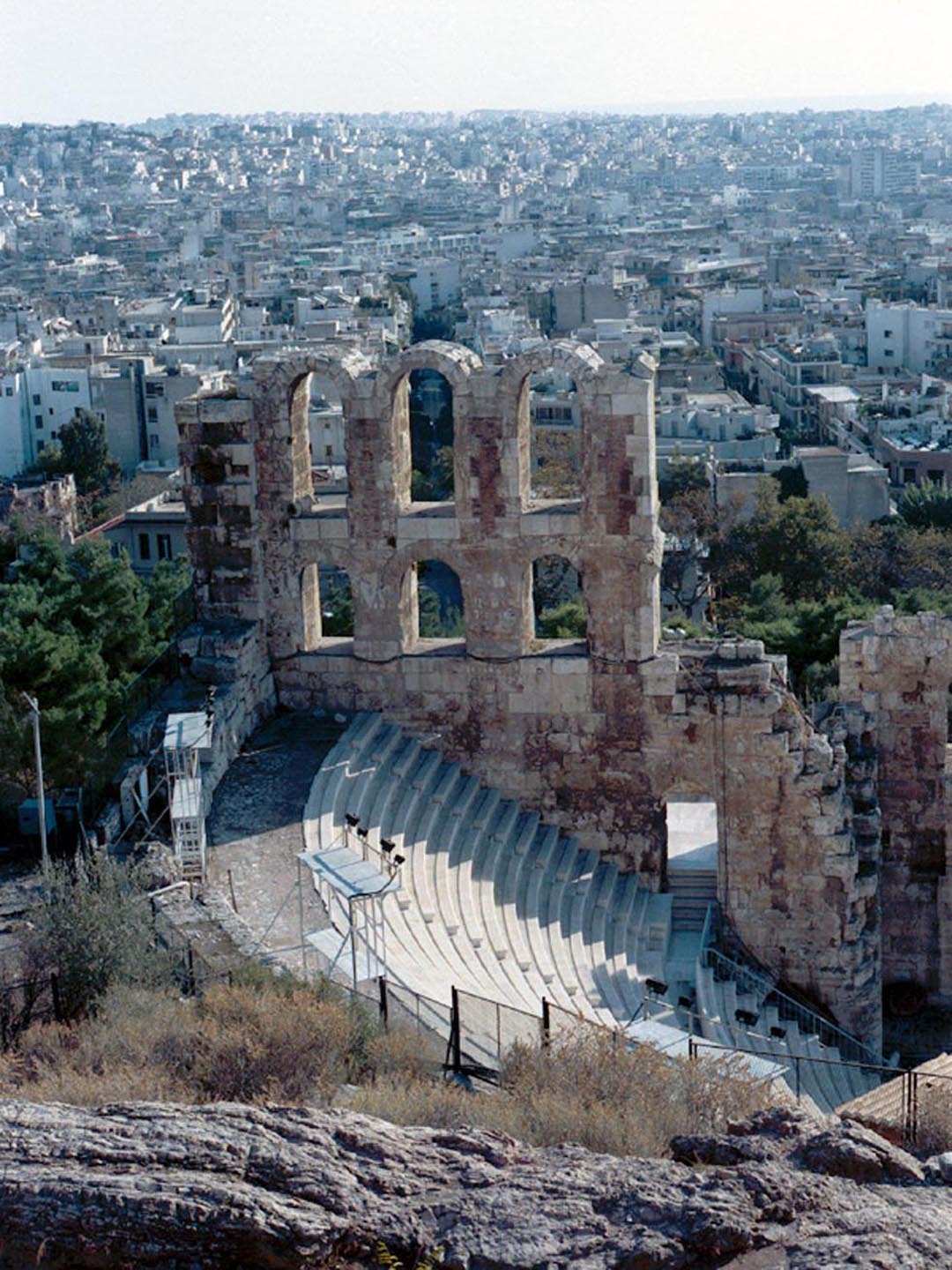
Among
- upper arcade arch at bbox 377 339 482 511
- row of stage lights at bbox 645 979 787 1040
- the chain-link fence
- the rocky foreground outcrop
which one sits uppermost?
upper arcade arch at bbox 377 339 482 511

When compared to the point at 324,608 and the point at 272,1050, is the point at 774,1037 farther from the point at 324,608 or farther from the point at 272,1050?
the point at 324,608

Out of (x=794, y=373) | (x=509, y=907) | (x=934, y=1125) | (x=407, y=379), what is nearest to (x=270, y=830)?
(x=509, y=907)

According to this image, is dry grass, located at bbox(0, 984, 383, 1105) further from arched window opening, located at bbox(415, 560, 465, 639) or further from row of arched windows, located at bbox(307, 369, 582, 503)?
row of arched windows, located at bbox(307, 369, 582, 503)

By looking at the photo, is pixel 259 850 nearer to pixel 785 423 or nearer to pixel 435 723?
pixel 435 723

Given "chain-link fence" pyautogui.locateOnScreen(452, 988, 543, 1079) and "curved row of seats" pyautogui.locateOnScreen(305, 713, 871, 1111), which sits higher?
"chain-link fence" pyautogui.locateOnScreen(452, 988, 543, 1079)

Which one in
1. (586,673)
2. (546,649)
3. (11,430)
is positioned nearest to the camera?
(586,673)

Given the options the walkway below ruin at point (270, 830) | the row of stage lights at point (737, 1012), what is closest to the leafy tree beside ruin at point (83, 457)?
the walkway below ruin at point (270, 830)

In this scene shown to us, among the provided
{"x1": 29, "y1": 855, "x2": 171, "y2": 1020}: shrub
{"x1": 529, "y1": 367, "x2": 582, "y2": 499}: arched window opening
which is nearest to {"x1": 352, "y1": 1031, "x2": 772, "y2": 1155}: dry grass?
{"x1": 29, "y1": 855, "x2": 171, "y2": 1020}: shrub
